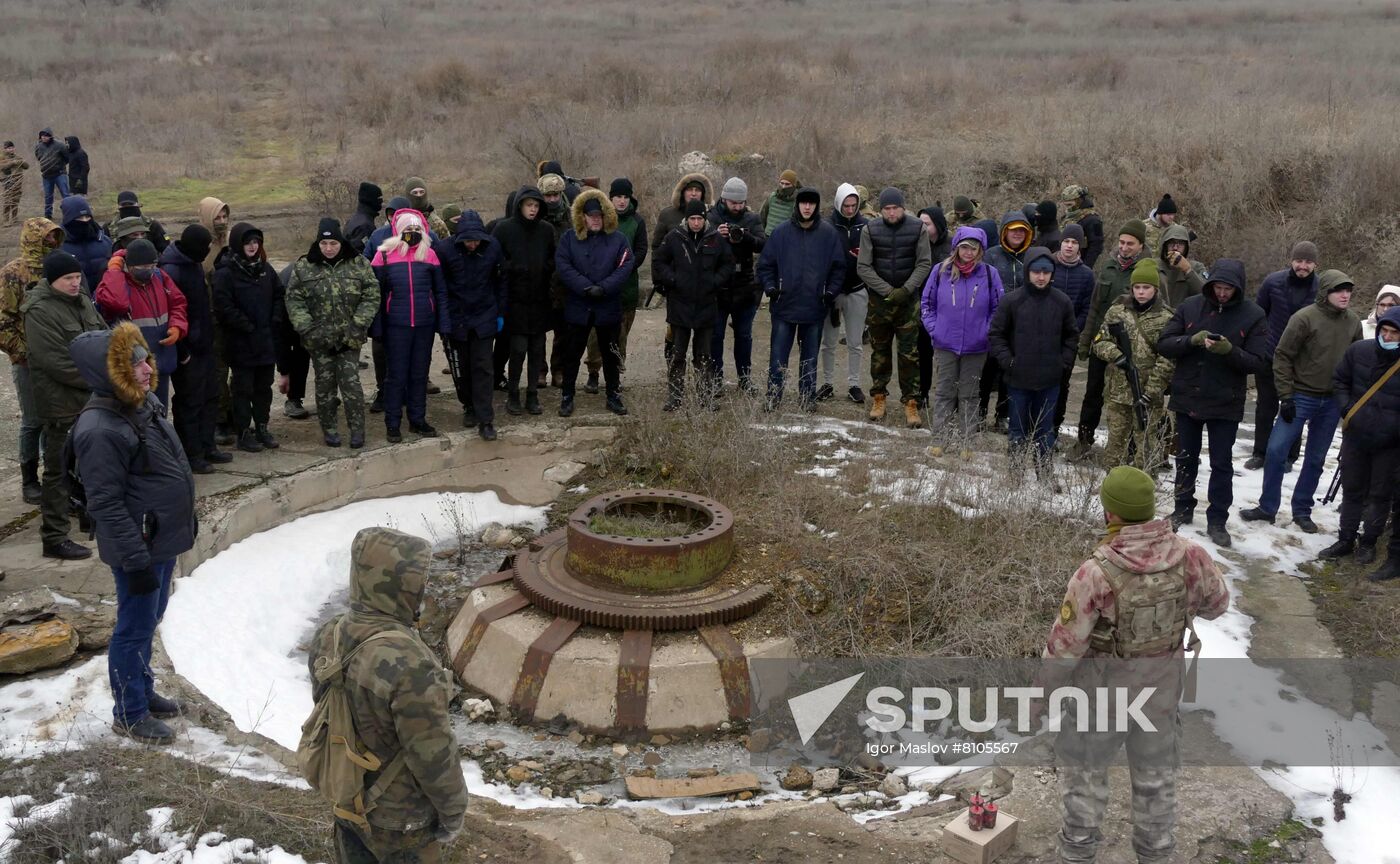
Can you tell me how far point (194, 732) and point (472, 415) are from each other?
433 cm

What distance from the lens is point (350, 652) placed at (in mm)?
3473

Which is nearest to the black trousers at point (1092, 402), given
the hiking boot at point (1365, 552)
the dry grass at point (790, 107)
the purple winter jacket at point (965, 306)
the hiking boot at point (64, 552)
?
the purple winter jacket at point (965, 306)

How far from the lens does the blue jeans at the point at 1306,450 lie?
26.3 ft

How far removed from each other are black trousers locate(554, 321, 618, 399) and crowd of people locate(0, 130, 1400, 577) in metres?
0.03

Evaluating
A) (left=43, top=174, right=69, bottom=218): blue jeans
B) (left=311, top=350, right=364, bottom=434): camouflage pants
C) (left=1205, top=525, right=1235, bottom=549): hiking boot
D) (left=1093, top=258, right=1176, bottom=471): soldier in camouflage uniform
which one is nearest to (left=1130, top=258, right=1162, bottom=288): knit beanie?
(left=1093, top=258, right=1176, bottom=471): soldier in camouflage uniform

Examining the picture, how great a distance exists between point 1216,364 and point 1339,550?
4.88 feet

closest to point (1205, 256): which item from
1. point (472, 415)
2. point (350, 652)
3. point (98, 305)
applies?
point (472, 415)

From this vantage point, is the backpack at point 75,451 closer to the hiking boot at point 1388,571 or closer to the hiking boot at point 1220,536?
the hiking boot at point 1220,536

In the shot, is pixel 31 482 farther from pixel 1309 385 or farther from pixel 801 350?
pixel 1309 385

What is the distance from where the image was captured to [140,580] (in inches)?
199

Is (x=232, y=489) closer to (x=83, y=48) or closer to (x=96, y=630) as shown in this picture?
(x=96, y=630)

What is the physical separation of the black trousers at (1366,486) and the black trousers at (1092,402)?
189 centimetres

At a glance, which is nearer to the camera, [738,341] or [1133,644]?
[1133,644]

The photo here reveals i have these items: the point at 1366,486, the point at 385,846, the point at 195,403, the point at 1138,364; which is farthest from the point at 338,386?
the point at 1366,486
